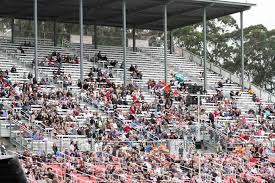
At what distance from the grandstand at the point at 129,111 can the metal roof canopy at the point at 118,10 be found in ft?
0.21

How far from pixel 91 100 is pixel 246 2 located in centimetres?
1245

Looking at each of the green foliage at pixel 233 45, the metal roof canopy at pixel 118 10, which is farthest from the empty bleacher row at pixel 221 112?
Result: the green foliage at pixel 233 45

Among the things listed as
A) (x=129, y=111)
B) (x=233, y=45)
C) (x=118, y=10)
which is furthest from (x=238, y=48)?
(x=129, y=111)

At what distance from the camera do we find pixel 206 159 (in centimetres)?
2747

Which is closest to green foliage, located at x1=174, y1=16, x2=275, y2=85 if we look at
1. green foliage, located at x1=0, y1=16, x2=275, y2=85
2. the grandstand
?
green foliage, located at x1=0, y1=16, x2=275, y2=85

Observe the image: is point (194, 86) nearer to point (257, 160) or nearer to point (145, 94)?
point (145, 94)

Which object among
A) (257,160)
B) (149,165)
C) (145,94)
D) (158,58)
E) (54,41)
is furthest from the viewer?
(158,58)

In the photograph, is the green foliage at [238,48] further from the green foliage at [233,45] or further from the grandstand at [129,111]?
the grandstand at [129,111]

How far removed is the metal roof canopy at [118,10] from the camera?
121 feet

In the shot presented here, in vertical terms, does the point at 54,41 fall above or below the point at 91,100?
above

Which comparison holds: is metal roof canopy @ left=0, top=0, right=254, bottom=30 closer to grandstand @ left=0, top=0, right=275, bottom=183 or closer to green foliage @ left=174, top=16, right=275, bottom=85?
grandstand @ left=0, top=0, right=275, bottom=183

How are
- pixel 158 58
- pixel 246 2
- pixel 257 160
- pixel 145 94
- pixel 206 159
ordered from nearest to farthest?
1. pixel 206 159
2. pixel 257 160
3. pixel 145 94
4. pixel 246 2
5. pixel 158 58

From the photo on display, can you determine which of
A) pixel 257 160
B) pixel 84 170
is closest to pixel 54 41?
pixel 257 160

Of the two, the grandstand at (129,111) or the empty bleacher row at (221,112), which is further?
the empty bleacher row at (221,112)
